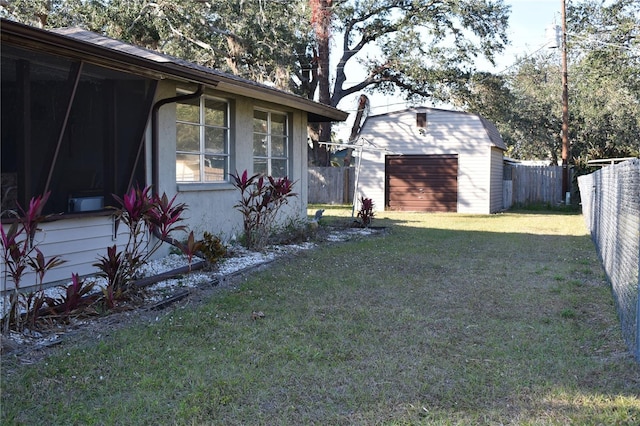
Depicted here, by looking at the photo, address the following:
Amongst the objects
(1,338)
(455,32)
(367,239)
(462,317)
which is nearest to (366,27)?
(455,32)

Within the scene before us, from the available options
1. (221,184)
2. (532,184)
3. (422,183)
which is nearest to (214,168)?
(221,184)

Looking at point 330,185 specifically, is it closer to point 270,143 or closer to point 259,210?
point 270,143

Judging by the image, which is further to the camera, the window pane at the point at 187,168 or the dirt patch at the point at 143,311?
the window pane at the point at 187,168

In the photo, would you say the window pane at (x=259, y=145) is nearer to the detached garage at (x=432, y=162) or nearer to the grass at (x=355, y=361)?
the grass at (x=355, y=361)

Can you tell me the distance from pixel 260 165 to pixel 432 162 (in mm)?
11363

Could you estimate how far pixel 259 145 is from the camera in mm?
11672

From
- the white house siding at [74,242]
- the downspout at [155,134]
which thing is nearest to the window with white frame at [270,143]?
the downspout at [155,134]

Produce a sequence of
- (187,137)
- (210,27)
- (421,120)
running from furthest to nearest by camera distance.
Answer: (210,27), (421,120), (187,137)

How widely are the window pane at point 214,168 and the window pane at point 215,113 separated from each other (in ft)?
1.86

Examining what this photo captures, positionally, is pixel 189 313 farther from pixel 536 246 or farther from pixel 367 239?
pixel 536 246

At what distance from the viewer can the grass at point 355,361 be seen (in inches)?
144

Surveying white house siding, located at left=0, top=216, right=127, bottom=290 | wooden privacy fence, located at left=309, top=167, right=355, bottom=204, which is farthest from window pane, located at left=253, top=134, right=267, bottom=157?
wooden privacy fence, located at left=309, top=167, right=355, bottom=204

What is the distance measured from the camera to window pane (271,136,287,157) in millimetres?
12323

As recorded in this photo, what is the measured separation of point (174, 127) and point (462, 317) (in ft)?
16.6
